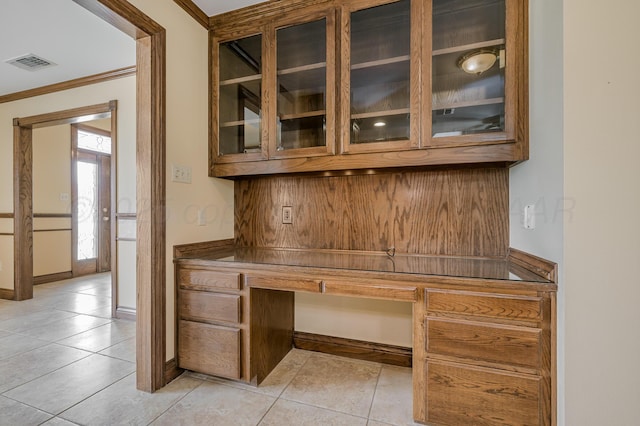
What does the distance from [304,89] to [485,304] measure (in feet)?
5.35

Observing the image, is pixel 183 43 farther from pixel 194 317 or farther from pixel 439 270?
pixel 439 270

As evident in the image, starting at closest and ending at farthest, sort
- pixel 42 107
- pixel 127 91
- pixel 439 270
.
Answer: pixel 439 270 → pixel 127 91 → pixel 42 107

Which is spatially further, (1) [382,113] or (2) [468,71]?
(1) [382,113]

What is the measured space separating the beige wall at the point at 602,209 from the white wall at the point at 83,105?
3.34 metres

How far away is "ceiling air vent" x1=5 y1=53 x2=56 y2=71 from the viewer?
2.55 metres

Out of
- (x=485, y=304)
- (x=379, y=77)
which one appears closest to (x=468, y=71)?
(x=379, y=77)

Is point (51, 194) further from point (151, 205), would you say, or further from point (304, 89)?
point (304, 89)

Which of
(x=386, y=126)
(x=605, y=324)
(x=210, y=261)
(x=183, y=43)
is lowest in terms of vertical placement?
(x=605, y=324)

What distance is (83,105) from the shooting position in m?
3.04

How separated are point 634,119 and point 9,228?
5577mm

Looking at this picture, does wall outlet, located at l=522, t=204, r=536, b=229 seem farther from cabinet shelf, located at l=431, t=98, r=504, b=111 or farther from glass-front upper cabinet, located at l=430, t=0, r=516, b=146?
cabinet shelf, located at l=431, t=98, r=504, b=111

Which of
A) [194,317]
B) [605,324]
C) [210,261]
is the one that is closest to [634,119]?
[605,324]

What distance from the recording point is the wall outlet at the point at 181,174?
1771mm

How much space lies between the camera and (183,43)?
1.85 m
